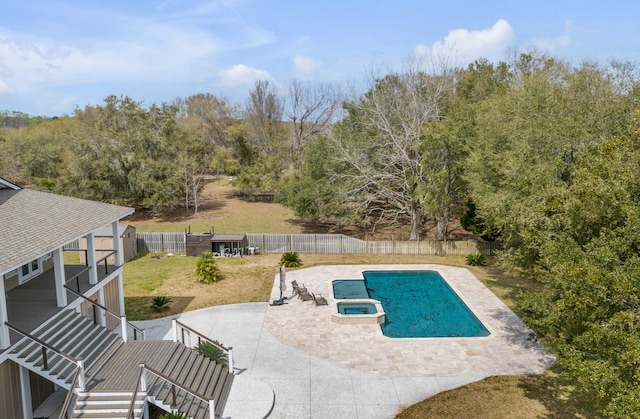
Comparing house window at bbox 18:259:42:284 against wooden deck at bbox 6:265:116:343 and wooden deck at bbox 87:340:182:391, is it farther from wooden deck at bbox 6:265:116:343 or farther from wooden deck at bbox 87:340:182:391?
wooden deck at bbox 87:340:182:391

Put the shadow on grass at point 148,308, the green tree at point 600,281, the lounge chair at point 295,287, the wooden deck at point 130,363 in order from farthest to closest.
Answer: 1. the lounge chair at point 295,287
2. the shadow on grass at point 148,308
3. the wooden deck at point 130,363
4. the green tree at point 600,281

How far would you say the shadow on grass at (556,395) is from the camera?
12547 millimetres

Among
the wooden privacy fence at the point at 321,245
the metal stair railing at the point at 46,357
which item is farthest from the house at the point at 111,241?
the metal stair railing at the point at 46,357

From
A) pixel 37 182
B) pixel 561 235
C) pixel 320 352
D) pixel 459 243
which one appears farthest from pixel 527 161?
pixel 37 182

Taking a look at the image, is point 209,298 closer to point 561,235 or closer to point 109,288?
point 109,288

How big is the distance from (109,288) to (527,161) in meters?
17.0

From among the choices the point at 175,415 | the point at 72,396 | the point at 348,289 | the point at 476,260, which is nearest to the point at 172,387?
the point at 175,415

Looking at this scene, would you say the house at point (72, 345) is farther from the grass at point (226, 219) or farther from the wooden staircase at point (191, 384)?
the grass at point (226, 219)

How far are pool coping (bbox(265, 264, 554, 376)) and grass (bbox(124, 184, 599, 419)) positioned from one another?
914 mm

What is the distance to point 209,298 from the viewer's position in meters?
22.2

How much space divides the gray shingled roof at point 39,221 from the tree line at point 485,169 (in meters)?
13.0

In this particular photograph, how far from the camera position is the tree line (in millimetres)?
9758

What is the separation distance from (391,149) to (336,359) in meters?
18.9

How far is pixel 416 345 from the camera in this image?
672 inches
